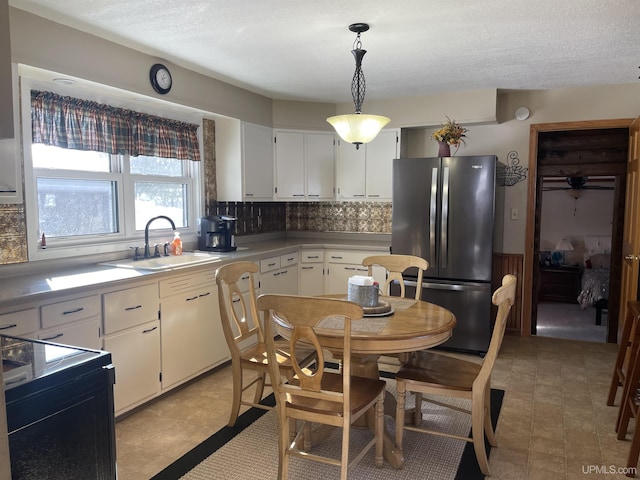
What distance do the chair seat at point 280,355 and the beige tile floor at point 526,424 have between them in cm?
50

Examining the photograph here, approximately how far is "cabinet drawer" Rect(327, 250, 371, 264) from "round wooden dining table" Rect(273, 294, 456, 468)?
1823 millimetres

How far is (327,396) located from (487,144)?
11.7 ft

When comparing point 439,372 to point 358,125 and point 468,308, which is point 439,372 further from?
point 468,308

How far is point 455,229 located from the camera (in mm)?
4164

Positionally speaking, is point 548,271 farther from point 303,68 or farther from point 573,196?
point 303,68

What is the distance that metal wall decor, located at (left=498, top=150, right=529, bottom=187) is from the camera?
471 centimetres

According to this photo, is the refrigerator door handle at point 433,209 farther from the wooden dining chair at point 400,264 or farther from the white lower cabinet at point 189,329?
the white lower cabinet at point 189,329

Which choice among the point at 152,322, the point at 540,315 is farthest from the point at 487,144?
the point at 152,322

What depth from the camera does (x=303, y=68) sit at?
371 centimetres

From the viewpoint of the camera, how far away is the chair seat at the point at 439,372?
93.1 inches

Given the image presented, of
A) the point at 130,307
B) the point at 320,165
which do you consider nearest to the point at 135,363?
the point at 130,307

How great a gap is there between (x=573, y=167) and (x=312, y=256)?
2.92m

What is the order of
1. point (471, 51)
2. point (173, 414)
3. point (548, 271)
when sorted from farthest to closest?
1. point (548, 271)
2. point (471, 51)
3. point (173, 414)

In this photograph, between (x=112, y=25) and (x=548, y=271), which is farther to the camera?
(x=548, y=271)
